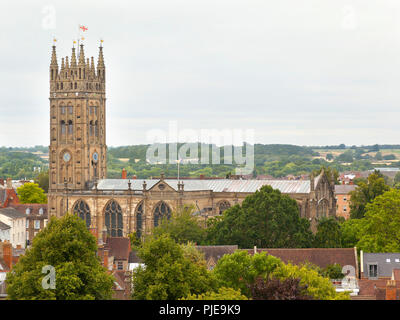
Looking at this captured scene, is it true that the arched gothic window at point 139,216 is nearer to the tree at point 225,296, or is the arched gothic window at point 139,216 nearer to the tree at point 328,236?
the tree at point 328,236

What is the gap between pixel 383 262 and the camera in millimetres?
87688

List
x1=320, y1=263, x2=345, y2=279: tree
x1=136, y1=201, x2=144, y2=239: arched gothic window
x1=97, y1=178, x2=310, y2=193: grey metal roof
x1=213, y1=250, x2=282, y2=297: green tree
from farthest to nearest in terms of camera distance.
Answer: x1=136, y1=201, x2=144, y2=239: arched gothic window < x1=97, y1=178, x2=310, y2=193: grey metal roof < x1=320, y1=263, x2=345, y2=279: tree < x1=213, y1=250, x2=282, y2=297: green tree

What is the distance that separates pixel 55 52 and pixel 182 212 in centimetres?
3642

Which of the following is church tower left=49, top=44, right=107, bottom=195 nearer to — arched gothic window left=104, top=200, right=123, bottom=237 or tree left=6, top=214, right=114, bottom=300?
arched gothic window left=104, top=200, right=123, bottom=237

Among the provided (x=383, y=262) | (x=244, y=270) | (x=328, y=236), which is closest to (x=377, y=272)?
(x=383, y=262)

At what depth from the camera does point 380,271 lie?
285ft

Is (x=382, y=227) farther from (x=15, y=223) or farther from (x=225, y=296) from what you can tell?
(x=15, y=223)

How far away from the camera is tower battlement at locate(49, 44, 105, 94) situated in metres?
141

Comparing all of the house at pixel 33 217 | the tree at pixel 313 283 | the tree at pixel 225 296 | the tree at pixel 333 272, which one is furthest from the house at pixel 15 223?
the tree at pixel 225 296

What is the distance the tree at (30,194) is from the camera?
177 meters

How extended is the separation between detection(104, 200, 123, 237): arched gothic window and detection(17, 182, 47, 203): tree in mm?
45247

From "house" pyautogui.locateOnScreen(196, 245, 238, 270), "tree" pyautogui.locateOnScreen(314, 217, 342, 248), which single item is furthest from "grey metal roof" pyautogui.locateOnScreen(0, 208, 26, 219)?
"house" pyautogui.locateOnScreen(196, 245, 238, 270)

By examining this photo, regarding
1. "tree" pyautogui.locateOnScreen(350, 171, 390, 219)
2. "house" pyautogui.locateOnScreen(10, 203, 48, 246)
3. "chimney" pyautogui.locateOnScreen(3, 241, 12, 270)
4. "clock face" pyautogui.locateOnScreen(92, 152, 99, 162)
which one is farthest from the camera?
"house" pyautogui.locateOnScreen(10, 203, 48, 246)

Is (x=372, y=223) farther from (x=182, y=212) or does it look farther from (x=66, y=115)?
(x=66, y=115)
